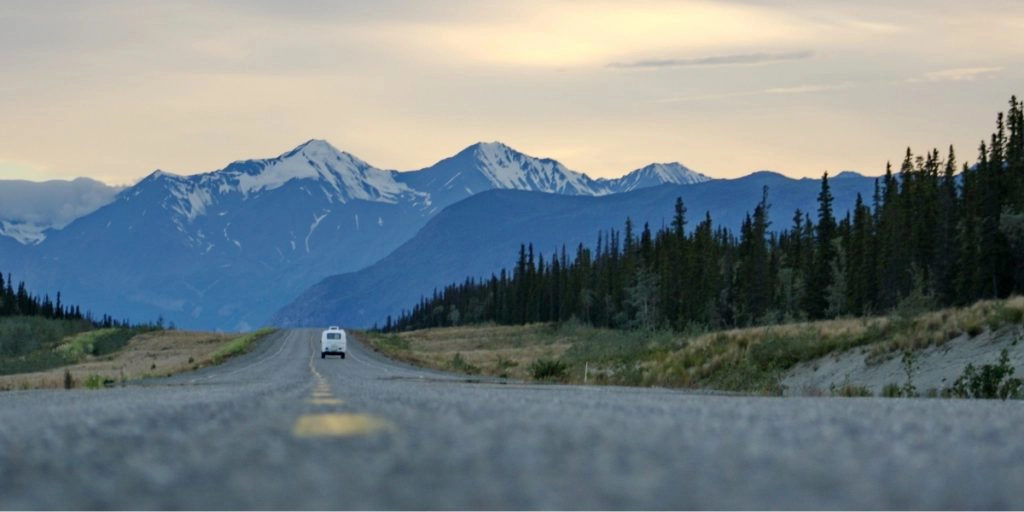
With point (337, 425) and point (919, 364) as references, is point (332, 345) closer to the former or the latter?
point (919, 364)

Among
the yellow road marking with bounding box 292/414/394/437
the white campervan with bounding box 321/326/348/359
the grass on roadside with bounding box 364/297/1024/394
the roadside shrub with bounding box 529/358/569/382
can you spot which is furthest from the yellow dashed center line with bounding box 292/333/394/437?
the white campervan with bounding box 321/326/348/359

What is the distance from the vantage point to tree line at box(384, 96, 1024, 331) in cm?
8388

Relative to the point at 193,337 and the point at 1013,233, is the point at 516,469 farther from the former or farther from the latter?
the point at 193,337

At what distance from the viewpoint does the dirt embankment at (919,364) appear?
3011 cm

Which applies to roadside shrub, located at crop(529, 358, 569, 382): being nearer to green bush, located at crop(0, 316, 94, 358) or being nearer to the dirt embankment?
the dirt embankment

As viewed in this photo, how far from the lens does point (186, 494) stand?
10.6ft

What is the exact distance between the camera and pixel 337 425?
5742 millimetres

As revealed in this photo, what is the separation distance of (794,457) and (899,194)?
114903 millimetres

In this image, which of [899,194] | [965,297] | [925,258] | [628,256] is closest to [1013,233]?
[965,297]

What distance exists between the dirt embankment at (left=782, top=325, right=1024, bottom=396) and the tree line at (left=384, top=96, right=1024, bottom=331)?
5253 mm

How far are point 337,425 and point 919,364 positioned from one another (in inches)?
1158

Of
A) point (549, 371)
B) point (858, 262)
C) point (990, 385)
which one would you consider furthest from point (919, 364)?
point (858, 262)

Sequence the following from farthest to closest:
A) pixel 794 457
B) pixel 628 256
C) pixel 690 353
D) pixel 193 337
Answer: pixel 628 256
pixel 193 337
pixel 690 353
pixel 794 457

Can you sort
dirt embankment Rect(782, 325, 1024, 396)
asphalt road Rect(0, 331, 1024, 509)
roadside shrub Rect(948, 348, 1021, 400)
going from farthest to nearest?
dirt embankment Rect(782, 325, 1024, 396) → roadside shrub Rect(948, 348, 1021, 400) → asphalt road Rect(0, 331, 1024, 509)
